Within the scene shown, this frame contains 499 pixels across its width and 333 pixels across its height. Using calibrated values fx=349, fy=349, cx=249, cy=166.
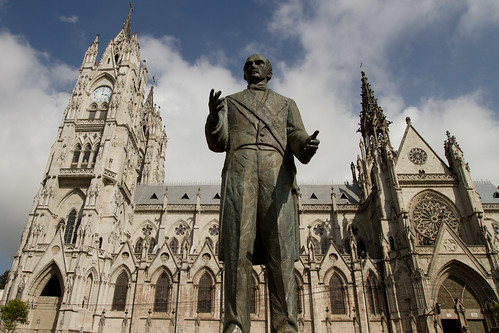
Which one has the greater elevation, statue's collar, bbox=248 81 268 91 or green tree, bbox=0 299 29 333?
statue's collar, bbox=248 81 268 91

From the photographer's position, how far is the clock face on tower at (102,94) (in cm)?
3791

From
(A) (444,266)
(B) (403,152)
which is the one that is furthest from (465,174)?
(A) (444,266)

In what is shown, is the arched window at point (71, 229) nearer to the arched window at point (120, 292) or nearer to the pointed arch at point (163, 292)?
the arched window at point (120, 292)

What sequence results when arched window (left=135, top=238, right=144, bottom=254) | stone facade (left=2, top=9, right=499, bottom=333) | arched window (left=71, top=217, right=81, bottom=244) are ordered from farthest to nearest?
arched window (left=135, top=238, right=144, bottom=254) < arched window (left=71, top=217, right=81, bottom=244) < stone facade (left=2, top=9, right=499, bottom=333)

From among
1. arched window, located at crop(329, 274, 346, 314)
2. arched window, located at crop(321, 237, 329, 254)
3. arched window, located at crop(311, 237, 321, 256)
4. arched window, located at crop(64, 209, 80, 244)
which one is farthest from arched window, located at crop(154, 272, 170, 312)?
arched window, located at crop(321, 237, 329, 254)

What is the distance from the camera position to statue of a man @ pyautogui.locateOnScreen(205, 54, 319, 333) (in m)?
3.97

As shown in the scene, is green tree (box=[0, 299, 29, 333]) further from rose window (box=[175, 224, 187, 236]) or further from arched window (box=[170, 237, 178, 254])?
rose window (box=[175, 224, 187, 236])

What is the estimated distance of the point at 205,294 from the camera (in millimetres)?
29172

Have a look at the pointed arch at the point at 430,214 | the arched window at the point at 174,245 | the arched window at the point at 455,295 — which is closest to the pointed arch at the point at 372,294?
the arched window at the point at 455,295

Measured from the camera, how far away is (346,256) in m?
31.3

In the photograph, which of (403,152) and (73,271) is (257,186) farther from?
(403,152)

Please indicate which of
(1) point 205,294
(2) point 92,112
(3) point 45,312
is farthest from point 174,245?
(2) point 92,112

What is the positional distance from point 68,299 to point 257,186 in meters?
27.4

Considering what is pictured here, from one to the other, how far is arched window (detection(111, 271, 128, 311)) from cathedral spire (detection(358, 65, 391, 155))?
27.2 m
